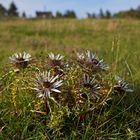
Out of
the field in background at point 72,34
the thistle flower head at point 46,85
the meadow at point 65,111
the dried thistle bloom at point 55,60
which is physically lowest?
the field in background at point 72,34

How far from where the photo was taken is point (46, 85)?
377cm

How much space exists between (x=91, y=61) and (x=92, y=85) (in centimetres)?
30

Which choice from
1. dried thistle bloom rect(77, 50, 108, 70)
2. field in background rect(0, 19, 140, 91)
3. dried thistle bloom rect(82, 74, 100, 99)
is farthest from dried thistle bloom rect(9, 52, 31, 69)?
field in background rect(0, 19, 140, 91)

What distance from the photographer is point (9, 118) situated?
12.7 feet

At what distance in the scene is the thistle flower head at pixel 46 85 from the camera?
3.74 meters

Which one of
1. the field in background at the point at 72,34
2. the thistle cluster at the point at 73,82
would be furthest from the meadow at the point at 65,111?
the field in background at the point at 72,34

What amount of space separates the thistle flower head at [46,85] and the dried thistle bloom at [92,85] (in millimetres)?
223

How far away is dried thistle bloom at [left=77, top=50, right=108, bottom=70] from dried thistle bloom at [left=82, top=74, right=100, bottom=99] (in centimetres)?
20

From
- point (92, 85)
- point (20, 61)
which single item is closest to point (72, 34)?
point (20, 61)

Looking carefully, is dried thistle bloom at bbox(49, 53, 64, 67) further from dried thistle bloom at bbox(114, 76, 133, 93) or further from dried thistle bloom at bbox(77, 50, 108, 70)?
dried thistle bloom at bbox(114, 76, 133, 93)

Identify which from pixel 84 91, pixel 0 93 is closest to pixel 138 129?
pixel 84 91

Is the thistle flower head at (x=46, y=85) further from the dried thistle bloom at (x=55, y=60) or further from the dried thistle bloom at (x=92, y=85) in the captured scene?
the dried thistle bloom at (x=55, y=60)

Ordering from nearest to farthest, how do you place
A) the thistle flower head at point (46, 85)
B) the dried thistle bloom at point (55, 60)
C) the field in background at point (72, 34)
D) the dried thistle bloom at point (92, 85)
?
the thistle flower head at point (46, 85) → the dried thistle bloom at point (92, 85) → the dried thistle bloom at point (55, 60) → the field in background at point (72, 34)

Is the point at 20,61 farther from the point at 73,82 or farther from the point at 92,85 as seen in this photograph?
the point at 92,85
